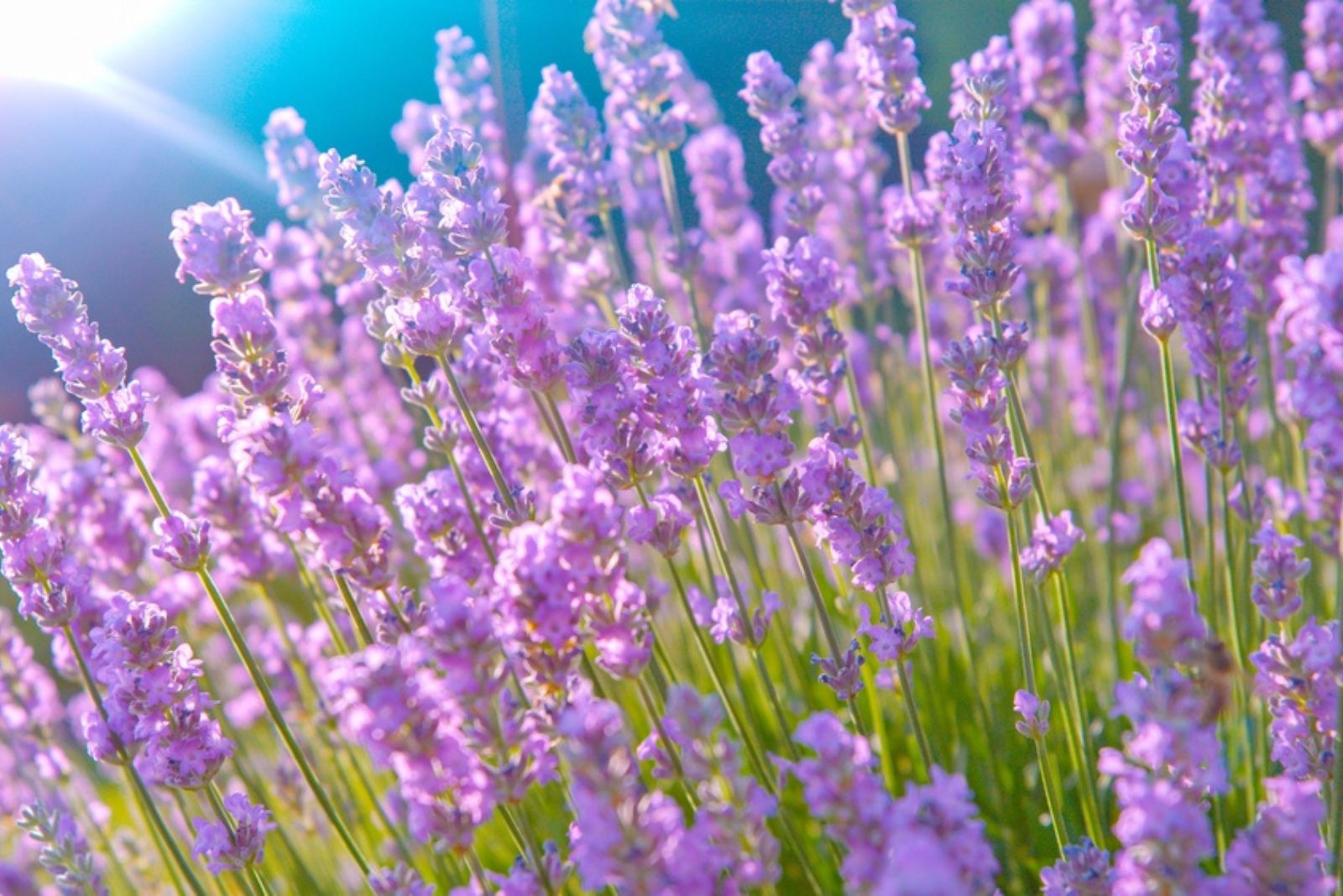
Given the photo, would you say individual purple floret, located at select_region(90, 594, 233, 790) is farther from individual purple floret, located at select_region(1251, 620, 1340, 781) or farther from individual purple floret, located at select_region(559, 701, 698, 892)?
individual purple floret, located at select_region(1251, 620, 1340, 781)

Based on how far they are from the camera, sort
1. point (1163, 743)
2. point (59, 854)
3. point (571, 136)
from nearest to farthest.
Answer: point (1163, 743)
point (59, 854)
point (571, 136)

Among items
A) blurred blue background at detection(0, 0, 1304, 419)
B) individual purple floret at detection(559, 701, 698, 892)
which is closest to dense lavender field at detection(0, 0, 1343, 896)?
individual purple floret at detection(559, 701, 698, 892)

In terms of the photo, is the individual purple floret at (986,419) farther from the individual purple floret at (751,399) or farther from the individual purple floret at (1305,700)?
the individual purple floret at (1305,700)

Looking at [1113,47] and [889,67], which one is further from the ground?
[1113,47]

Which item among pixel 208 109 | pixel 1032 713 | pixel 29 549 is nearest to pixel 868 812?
pixel 1032 713

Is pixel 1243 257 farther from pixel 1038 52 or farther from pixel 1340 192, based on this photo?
pixel 1340 192

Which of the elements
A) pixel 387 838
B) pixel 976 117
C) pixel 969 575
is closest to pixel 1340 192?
pixel 969 575

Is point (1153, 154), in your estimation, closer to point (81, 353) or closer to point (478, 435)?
point (478, 435)

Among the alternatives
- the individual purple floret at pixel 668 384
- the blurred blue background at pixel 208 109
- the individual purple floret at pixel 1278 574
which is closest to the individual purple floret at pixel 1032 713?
the individual purple floret at pixel 1278 574
